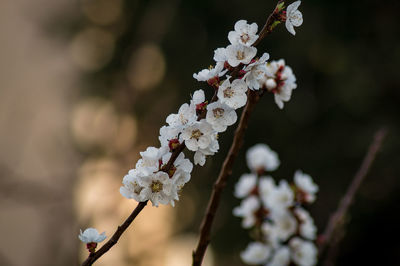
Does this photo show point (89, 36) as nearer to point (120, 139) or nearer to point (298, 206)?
point (120, 139)

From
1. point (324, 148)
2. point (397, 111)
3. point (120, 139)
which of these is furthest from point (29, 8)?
point (397, 111)

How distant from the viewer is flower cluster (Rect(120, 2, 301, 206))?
521 mm

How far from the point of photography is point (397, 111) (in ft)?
9.47

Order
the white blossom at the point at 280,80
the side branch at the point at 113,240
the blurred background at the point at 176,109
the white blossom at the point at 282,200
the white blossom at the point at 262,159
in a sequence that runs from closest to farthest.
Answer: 1. the side branch at the point at 113,240
2. the white blossom at the point at 280,80
3. the white blossom at the point at 282,200
4. the white blossom at the point at 262,159
5. the blurred background at the point at 176,109

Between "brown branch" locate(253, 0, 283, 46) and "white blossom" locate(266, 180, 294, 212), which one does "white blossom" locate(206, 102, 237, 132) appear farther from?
"white blossom" locate(266, 180, 294, 212)

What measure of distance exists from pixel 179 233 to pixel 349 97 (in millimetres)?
1691

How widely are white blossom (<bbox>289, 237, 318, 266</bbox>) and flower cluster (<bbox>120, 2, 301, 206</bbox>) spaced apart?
0.60 m

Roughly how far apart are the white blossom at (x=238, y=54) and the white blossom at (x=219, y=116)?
5 centimetres

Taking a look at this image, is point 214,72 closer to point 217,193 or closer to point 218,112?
point 218,112

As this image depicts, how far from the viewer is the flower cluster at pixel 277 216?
1.03 meters

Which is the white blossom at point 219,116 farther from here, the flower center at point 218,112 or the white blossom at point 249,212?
the white blossom at point 249,212

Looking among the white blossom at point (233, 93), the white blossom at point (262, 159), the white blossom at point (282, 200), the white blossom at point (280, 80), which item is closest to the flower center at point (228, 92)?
the white blossom at point (233, 93)

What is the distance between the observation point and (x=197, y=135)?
0.53 m

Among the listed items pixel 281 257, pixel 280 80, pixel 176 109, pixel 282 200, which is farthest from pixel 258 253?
pixel 176 109
